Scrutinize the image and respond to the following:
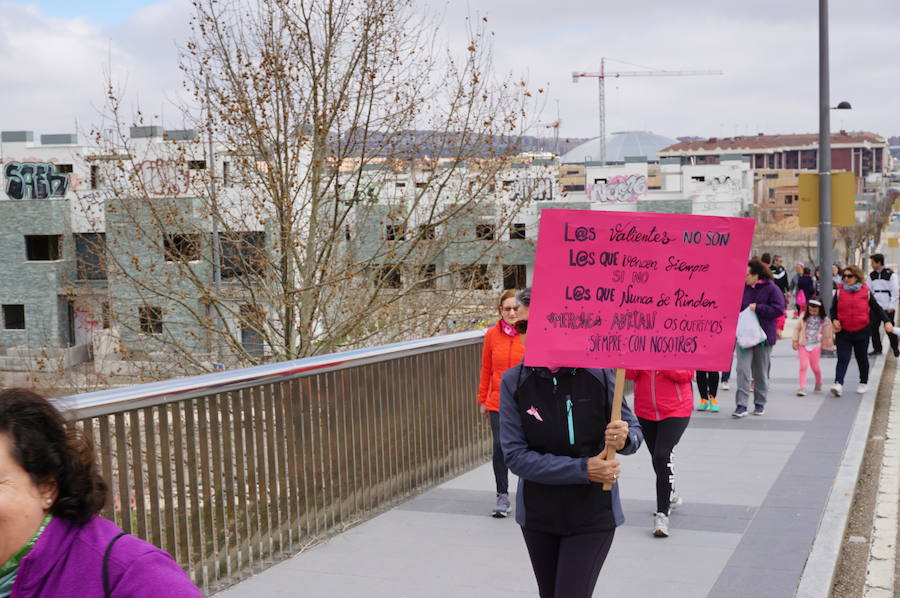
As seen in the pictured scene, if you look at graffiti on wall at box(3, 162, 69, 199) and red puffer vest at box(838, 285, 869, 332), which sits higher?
graffiti on wall at box(3, 162, 69, 199)

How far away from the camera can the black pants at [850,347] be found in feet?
47.0

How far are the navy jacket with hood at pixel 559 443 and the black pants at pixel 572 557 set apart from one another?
5 centimetres

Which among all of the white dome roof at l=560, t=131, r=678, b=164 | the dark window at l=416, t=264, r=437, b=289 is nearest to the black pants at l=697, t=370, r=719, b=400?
the dark window at l=416, t=264, r=437, b=289

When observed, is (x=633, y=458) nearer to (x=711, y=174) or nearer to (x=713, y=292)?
(x=713, y=292)

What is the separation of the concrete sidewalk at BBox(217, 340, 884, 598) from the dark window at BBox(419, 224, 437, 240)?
4063 mm

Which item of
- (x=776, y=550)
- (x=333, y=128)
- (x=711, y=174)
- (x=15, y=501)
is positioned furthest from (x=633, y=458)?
(x=711, y=174)

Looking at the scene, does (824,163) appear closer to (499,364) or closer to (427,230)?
(427,230)

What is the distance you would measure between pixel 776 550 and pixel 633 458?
10.9 feet

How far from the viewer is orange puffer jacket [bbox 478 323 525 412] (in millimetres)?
7586

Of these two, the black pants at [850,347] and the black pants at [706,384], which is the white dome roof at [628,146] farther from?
the black pants at [706,384]

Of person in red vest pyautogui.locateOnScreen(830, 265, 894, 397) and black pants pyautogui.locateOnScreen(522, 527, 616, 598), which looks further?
person in red vest pyautogui.locateOnScreen(830, 265, 894, 397)

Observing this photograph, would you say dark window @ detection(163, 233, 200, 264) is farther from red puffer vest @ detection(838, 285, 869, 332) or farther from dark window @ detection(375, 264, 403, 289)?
red puffer vest @ detection(838, 285, 869, 332)

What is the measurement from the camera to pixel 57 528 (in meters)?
2.04

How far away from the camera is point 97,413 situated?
17.0 ft
